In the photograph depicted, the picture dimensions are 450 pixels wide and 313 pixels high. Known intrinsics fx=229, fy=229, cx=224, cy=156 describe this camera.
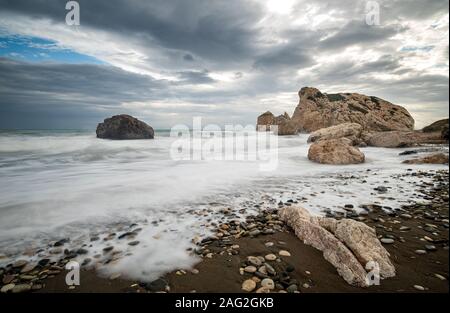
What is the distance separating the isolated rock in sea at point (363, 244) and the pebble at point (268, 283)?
1080 millimetres

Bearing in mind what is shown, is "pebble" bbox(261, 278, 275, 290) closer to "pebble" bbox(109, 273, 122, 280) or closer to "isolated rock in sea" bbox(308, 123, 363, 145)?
"pebble" bbox(109, 273, 122, 280)

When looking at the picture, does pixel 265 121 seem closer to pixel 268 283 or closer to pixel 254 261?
pixel 254 261

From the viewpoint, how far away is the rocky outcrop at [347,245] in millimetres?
2504

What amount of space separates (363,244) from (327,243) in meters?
0.40

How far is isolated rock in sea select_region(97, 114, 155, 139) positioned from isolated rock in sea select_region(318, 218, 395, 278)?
69.8 feet

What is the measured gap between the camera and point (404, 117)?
89.8 feet

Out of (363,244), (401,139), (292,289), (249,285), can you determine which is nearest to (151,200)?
(249,285)

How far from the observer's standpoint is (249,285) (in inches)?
92.8

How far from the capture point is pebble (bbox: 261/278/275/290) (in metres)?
2.35

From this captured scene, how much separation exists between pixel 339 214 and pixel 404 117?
30.7m

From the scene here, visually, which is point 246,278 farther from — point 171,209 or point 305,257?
point 171,209

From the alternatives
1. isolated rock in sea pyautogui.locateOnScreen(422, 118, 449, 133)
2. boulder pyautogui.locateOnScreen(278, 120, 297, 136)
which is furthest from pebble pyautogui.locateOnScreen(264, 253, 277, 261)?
boulder pyautogui.locateOnScreen(278, 120, 297, 136)

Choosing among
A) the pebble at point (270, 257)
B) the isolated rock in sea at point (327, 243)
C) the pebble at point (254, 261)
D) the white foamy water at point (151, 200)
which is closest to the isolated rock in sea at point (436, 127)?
the white foamy water at point (151, 200)

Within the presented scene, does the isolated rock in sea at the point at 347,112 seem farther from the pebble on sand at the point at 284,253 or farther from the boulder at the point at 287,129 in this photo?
the pebble on sand at the point at 284,253
